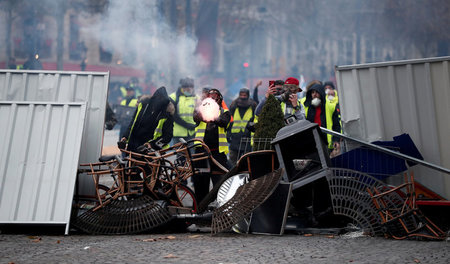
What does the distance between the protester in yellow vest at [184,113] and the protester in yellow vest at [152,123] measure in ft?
11.9

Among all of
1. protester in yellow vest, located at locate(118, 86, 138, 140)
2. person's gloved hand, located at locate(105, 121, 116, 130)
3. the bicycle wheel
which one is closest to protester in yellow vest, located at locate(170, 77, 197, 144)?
person's gloved hand, located at locate(105, 121, 116, 130)

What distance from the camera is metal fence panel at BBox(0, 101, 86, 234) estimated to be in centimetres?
826

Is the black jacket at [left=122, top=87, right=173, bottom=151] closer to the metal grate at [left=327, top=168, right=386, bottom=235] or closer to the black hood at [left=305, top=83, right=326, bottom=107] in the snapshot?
the black hood at [left=305, top=83, right=326, bottom=107]

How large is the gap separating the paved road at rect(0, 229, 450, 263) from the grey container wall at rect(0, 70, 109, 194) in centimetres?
219

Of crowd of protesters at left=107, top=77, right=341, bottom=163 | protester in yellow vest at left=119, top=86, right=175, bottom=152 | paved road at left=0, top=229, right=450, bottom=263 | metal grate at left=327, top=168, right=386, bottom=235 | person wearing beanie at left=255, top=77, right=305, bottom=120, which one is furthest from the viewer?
protester in yellow vest at left=119, top=86, right=175, bottom=152

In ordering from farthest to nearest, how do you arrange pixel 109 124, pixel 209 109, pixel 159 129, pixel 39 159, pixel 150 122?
pixel 109 124
pixel 159 129
pixel 150 122
pixel 209 109
pixel 39 159

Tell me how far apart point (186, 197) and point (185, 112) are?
21.7 feet

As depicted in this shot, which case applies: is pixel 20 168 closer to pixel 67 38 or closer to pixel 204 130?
pixel 204 130

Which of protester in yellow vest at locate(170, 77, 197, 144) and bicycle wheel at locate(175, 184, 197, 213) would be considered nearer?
bicycle wheel at locate(175, 184, 197, 213)

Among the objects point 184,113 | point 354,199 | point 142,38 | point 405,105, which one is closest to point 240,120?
point 184,113

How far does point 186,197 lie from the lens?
9164mm

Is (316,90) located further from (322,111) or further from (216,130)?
(216,130)

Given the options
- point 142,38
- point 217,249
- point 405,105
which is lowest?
point 217,249

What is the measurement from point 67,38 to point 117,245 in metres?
37.0
